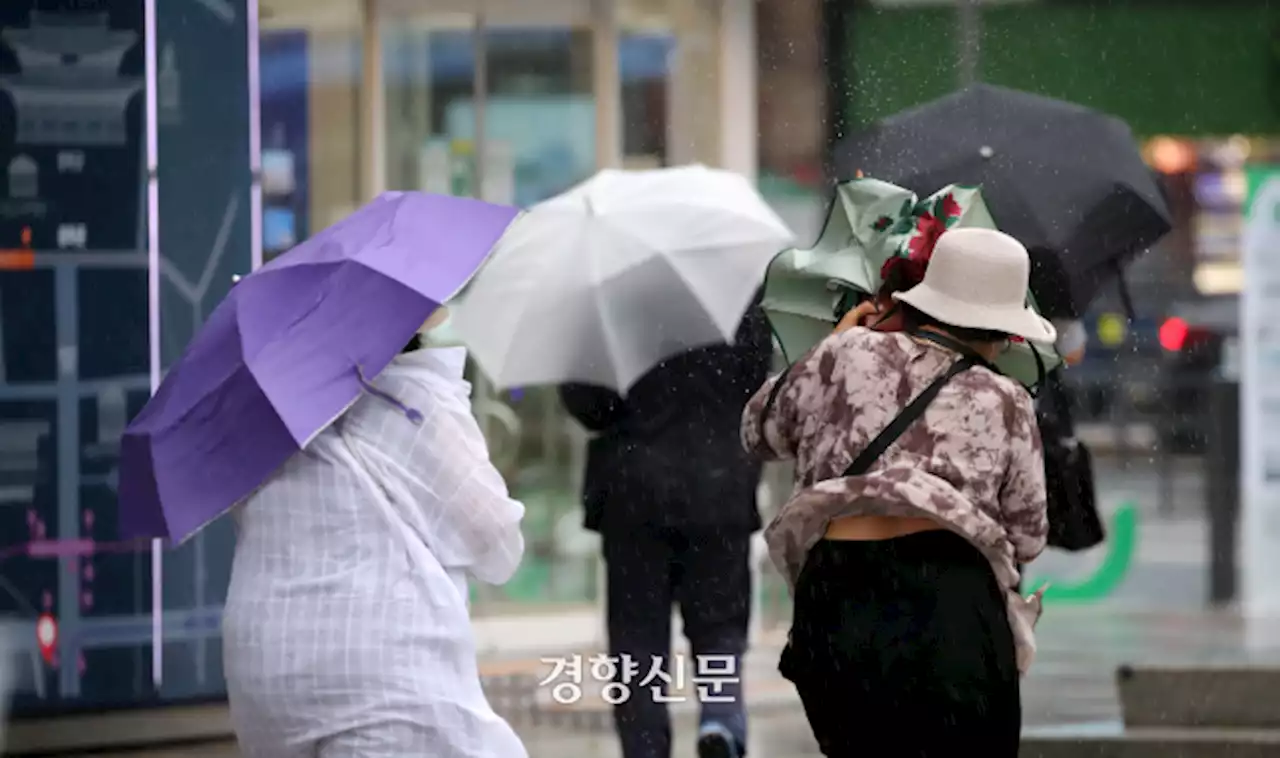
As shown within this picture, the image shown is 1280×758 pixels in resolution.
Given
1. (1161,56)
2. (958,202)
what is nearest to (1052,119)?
(958,202)

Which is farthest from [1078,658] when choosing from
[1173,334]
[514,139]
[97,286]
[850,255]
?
[1173,334]

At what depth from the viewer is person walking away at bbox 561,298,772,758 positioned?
6.78 m

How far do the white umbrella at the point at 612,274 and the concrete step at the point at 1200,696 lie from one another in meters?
1.89

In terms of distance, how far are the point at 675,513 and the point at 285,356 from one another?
77.6 inches

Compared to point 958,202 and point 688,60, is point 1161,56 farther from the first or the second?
point 958,202

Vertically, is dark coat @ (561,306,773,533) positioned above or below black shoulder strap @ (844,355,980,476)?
below

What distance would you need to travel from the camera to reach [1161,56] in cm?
1202

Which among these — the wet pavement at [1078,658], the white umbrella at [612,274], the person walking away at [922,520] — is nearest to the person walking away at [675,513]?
the white umbrella at [612,274]

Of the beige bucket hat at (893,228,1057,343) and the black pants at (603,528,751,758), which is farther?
the black pants at (603,528,751,758)

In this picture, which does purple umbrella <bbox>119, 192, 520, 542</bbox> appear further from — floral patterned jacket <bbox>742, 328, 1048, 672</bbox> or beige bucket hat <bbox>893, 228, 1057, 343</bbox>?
beige bucket hat <bbox>893, 228, 1057, 343</bbox>

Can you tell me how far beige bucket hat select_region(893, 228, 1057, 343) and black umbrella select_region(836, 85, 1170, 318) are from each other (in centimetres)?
151

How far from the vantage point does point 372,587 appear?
16.4 feet

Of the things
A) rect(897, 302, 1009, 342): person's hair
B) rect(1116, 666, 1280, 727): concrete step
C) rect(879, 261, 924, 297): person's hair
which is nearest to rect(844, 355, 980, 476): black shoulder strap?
rect(897, 302, 1009, 342): person's hair

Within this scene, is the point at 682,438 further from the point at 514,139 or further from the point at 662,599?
the point at 514,139
